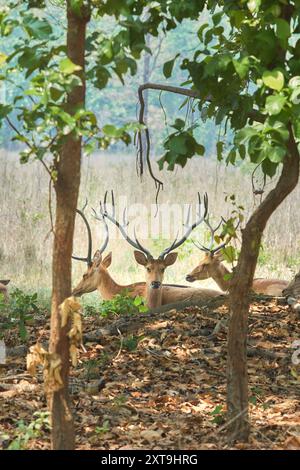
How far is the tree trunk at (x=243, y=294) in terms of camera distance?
11.9 ft

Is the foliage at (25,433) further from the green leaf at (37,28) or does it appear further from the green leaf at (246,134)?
the green leaf at (37,28)

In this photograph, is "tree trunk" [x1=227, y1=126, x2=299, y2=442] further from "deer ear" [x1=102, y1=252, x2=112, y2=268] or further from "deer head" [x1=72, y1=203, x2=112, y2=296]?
"deer ear" [x1=102, y1=252, x2=112, y2=268]

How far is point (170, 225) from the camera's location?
1282 cm

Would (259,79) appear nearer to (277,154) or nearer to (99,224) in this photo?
(277,154)

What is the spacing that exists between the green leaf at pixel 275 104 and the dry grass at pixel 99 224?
657cm

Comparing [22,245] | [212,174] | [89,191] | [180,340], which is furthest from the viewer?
[212,174]

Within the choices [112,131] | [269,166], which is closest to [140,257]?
[269,166]

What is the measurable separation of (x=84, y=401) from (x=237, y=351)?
102cm

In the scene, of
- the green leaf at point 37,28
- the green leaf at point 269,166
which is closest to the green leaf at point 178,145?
the green leaf at point 269,166

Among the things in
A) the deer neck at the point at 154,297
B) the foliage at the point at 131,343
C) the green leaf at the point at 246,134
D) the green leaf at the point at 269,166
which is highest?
the green leaf at the point at 246,134

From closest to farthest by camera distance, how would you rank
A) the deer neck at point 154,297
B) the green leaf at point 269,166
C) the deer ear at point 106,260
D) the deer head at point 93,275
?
the green leaf at point 269,166 < the deer neck at point 154,297 < the deer head at point 93,275 < the deer ear at point 106,260
